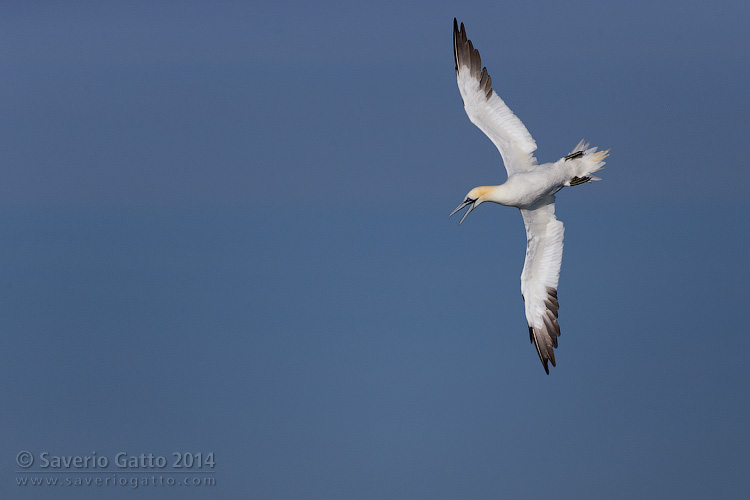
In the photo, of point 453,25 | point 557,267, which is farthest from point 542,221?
point 453,25

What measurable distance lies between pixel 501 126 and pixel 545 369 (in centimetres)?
704

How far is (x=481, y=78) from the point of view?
2594cm

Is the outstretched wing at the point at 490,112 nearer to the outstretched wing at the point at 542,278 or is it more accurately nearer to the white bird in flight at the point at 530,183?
the white bird in flight at the point at 530,183

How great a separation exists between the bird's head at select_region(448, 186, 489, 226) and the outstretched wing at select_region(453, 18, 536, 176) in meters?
0.95

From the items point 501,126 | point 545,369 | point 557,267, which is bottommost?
point 545,369

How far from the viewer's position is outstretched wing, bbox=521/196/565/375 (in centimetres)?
2678

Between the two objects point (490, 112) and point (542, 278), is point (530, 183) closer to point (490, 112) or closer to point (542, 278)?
point (490, 112)

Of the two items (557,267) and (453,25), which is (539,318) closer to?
(557,267)

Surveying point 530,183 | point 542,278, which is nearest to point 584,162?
point 530,183

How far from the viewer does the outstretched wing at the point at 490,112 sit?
25828 mm

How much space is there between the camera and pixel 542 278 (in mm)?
27297

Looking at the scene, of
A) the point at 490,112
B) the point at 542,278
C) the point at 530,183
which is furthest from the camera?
the point at 542,278

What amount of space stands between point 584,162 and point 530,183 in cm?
159

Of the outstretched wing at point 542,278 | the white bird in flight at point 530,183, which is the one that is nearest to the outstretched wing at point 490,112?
the white bird in flight at point 530,183
